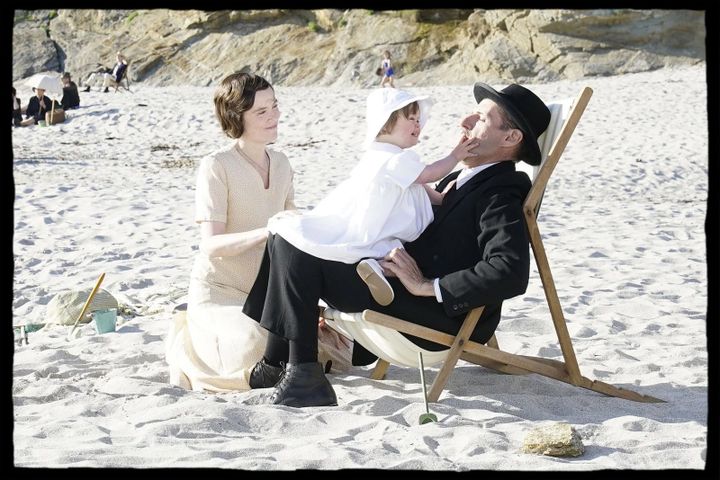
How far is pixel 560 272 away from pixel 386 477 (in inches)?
152

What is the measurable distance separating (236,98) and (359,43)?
21.8 m

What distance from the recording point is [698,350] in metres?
4.78

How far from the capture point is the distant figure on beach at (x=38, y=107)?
1734 centimetres

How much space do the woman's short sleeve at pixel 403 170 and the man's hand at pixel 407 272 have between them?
26cm

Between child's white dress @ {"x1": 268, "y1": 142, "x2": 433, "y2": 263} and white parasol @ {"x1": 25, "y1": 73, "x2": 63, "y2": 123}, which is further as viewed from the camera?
white parasol @ {"x1": 25, "y1": 73, "x2": 63, "y2": 123}

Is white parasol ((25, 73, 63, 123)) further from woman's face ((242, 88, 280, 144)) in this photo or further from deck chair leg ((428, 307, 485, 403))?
deck chair leg ((428, 307, 485, 403))

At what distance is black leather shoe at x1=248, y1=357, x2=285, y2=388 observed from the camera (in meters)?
4.10

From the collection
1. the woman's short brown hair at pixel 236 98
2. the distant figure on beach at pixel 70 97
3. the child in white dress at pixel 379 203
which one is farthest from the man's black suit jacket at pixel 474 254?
the distant figure on beach at pixel 70 97

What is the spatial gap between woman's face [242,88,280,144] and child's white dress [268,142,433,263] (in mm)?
539

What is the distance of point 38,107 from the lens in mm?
17594

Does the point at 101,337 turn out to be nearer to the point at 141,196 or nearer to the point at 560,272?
the point at 560,272

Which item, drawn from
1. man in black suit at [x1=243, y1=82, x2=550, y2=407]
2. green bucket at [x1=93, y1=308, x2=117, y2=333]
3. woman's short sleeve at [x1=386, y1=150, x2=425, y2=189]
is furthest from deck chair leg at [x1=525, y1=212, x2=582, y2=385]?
green bucket at [x1=93, y1=308, x2=117, y2=333]

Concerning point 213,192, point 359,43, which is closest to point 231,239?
point 213,192

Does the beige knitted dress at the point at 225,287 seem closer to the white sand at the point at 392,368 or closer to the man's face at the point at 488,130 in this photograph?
the white sand at the point at 392,368
